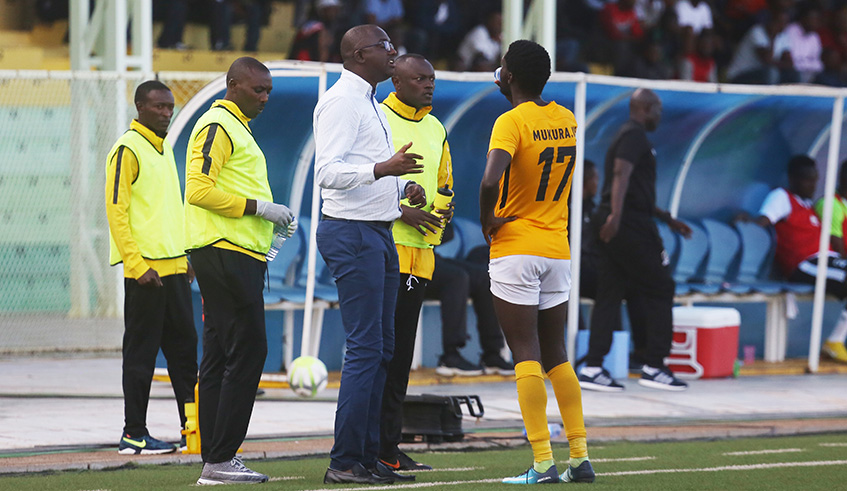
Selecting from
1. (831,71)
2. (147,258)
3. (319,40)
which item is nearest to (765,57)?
(831,71)

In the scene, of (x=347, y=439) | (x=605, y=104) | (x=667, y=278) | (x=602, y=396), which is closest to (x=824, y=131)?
(x=605, y=104)

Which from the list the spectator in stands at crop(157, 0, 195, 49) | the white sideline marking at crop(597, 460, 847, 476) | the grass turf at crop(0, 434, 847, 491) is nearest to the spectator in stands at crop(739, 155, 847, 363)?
the grass turf at crop(0, 434, 847, 491)

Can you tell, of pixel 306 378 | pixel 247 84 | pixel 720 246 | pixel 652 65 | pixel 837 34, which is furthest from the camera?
pixel 837 34

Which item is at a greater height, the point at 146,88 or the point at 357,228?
the point at 146,88

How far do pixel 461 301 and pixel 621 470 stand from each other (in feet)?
13.7

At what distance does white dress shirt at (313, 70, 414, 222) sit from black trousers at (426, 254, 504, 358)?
15.5 feet

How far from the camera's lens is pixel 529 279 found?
6.13 metres

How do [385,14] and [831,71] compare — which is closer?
[385,14]

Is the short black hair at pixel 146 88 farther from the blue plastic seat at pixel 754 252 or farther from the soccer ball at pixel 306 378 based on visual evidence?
the blue plastic seat at pixel 754 252

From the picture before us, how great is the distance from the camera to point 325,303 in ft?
35.5

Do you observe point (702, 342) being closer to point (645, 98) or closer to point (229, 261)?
point (645, 98)

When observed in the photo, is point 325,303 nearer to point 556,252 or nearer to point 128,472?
point 128,472

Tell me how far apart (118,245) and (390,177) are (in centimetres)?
206

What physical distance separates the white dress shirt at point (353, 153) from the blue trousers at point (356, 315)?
8 cm
